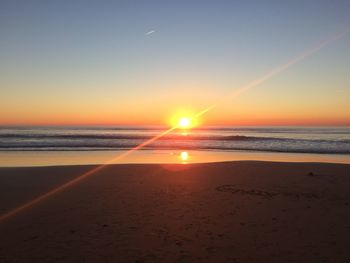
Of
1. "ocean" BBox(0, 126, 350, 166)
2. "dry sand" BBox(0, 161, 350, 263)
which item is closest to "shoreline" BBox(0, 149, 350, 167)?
"ocean" BBox(0, 126, 350, 166)

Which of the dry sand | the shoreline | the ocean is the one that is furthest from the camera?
the ocean

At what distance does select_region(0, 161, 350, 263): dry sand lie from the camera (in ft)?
18.7

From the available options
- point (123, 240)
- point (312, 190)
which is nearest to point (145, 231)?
point (123, 240)

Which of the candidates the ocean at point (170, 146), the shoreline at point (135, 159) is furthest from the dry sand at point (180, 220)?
the ocean at point (170, 146)

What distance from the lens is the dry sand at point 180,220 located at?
5.71m

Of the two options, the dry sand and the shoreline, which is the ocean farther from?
the dry sand

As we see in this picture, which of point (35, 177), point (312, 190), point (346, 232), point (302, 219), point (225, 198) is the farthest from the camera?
point (35, 177)

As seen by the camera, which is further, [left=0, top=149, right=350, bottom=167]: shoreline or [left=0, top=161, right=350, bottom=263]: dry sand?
[left=0, top=149, right=350, bottom=167]: shoreline

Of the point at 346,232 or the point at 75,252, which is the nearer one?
the point at 75,252

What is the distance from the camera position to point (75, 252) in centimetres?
569

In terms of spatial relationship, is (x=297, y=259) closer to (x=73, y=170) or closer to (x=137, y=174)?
(x=137, y=174)

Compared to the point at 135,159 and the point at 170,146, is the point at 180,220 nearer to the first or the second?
the point at 135,159

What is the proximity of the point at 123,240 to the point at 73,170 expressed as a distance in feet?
30.6

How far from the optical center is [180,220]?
7.38 meters
